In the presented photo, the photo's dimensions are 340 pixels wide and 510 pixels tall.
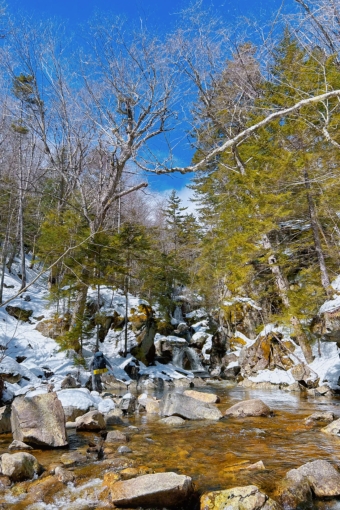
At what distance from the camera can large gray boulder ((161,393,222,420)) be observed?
7.45m

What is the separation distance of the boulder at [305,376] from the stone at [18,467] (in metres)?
10.8

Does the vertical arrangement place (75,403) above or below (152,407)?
above

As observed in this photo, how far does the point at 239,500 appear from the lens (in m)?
3.04

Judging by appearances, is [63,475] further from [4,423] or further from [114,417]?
[114,417]

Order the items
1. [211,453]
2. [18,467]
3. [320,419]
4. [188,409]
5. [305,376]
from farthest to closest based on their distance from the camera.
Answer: [305,376], [188,409], [320,419], [211,453], [18,467]

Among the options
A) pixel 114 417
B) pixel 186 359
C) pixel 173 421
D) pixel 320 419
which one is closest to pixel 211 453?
pixel 173 421

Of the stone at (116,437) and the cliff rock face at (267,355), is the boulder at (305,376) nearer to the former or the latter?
the cliff rock face at (267,355)

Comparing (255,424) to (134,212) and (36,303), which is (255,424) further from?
(134,212)

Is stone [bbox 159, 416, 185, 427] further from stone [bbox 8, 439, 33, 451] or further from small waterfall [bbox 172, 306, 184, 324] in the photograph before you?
small waterfall [bbox 172, 306, 184, 324]

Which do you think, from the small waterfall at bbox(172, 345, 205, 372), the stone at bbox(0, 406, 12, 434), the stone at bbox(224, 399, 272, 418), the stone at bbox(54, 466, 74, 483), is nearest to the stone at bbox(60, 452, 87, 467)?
the stone at bbox(54, 466, 74, 483)

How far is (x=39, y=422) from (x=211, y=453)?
8.86ft

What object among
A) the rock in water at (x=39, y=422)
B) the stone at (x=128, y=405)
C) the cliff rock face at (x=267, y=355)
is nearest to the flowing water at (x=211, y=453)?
the rock in water at (x=39, y=422)

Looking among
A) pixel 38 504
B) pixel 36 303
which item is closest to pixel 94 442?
pixel 38 504

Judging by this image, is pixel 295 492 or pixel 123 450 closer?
pixel 295 492
